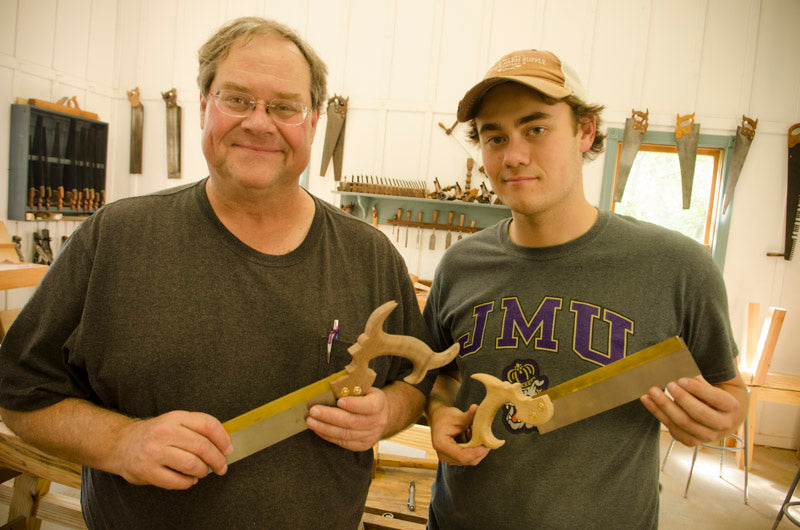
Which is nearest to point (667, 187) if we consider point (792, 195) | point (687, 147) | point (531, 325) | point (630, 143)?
point (687, 147)

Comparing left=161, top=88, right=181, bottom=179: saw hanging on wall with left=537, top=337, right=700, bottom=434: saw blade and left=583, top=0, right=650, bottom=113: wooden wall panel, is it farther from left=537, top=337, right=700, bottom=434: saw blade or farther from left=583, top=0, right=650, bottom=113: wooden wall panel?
left=537, top=337, right=700, bottom=434: saw blade

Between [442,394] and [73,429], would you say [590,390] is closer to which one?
[442,394]

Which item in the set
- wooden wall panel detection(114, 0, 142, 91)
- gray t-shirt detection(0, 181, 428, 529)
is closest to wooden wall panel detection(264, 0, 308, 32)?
wooden wall panel detection(114, 0, 142, 91)

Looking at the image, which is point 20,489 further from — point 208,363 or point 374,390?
point 374,390

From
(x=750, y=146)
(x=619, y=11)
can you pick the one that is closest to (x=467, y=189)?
(x=619, y=11)

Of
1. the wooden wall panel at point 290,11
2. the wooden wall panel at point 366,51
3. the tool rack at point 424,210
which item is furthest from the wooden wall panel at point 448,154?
the wooden wall panel at point 290,11

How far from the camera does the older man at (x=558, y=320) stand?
4.36ft

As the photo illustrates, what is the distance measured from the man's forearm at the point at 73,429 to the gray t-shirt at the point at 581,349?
98cm

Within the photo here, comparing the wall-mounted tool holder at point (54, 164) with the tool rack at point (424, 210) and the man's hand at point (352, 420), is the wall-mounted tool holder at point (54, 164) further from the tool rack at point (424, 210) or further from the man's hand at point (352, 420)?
the man's hand at point (352, 420)

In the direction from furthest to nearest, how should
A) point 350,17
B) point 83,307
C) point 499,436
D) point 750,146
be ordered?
1. point 350,17
2. point 750,146
3. point 499,436
4. point 83,307

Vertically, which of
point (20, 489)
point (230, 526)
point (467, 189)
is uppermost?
point (467, 189)

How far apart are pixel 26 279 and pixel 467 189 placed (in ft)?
14.7

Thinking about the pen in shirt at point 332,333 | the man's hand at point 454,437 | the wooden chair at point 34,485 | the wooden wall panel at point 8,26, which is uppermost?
the wooden wall panel at point 8,26

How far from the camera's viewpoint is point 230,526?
1209 mm
